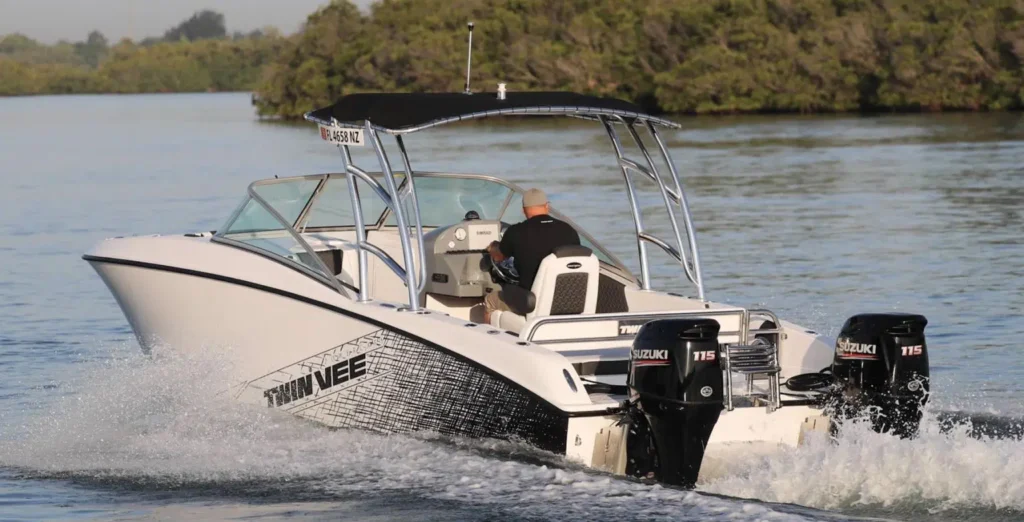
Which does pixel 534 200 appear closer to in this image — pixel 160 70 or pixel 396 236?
pixel 396 236

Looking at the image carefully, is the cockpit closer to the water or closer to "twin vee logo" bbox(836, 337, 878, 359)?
the water

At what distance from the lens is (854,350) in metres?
7.10

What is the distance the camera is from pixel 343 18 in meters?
80.8

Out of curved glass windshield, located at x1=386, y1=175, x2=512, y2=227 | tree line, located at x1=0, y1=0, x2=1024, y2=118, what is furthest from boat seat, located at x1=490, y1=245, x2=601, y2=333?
tree line, located at x1=0, y1=0, x2=1024, y2=118

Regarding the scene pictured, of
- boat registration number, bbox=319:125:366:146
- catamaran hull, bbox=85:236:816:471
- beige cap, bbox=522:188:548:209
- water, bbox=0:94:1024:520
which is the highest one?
boat registration number, bbox=319:125:366:146

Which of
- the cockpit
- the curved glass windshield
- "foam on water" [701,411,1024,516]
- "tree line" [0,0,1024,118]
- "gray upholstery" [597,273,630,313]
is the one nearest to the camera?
"foam on water" [701,411,1024,516]

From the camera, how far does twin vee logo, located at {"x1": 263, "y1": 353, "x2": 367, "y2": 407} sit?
7.84m

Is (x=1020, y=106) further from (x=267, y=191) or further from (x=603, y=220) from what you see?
A: (x=267, y=191)

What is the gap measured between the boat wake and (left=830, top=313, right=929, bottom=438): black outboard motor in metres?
0.16

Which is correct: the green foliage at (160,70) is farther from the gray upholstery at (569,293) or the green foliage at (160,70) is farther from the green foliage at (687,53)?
the gray upholstery at (569,293)

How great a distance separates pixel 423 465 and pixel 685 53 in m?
64.8

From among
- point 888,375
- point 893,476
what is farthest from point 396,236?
point 893,476

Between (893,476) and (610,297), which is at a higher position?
(610,297)

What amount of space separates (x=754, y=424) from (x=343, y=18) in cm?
7566
